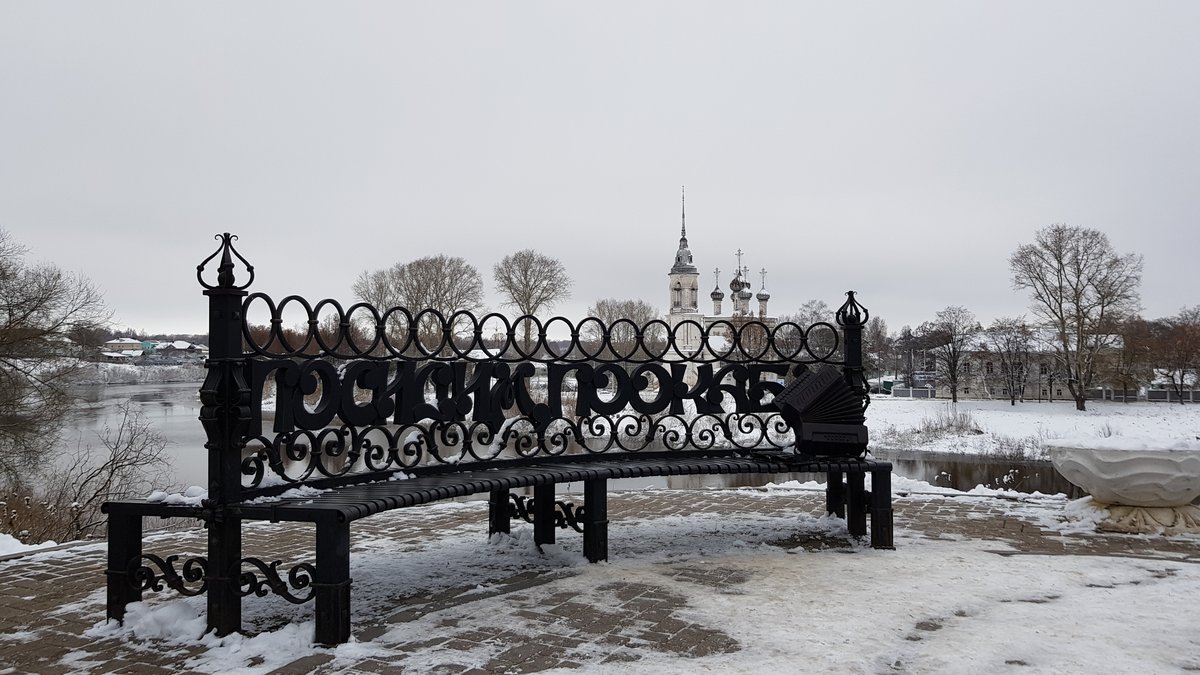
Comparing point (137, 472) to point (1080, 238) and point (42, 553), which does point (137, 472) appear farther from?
point (1080, 238)

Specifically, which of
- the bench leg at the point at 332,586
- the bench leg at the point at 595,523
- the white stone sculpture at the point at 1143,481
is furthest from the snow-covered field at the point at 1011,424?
the bench leg at the point at 332,586

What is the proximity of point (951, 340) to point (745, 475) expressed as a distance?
138ft

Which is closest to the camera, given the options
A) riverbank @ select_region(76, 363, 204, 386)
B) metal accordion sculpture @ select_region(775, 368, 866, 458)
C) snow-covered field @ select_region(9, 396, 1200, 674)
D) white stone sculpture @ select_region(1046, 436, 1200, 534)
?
snow-covered field @ select_region(9, 396, 1200, 674)

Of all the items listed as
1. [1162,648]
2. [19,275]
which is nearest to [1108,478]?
[1162,648]

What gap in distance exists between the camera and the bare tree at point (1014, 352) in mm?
45625

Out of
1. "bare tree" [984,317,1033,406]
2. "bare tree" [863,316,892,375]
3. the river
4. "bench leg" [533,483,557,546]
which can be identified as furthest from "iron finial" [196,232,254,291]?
"bare tree" [863,316,892,375]

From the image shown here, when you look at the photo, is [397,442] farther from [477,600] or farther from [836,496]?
[836,496]

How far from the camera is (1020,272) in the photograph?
38875 mm

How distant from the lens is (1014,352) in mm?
47969

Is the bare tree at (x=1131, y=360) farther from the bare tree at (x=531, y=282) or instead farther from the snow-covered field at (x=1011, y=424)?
the bare tree at (x=531, y=282)

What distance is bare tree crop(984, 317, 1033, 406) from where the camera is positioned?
150ft

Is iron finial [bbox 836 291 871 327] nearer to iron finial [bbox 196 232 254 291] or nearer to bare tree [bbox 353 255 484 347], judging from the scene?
iron finial [bbox 196 232 254 291]

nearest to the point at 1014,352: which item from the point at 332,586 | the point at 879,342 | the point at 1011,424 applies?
the point at 1011,424

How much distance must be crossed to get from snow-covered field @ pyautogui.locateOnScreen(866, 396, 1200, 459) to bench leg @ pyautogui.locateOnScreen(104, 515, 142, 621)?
2173 cm
